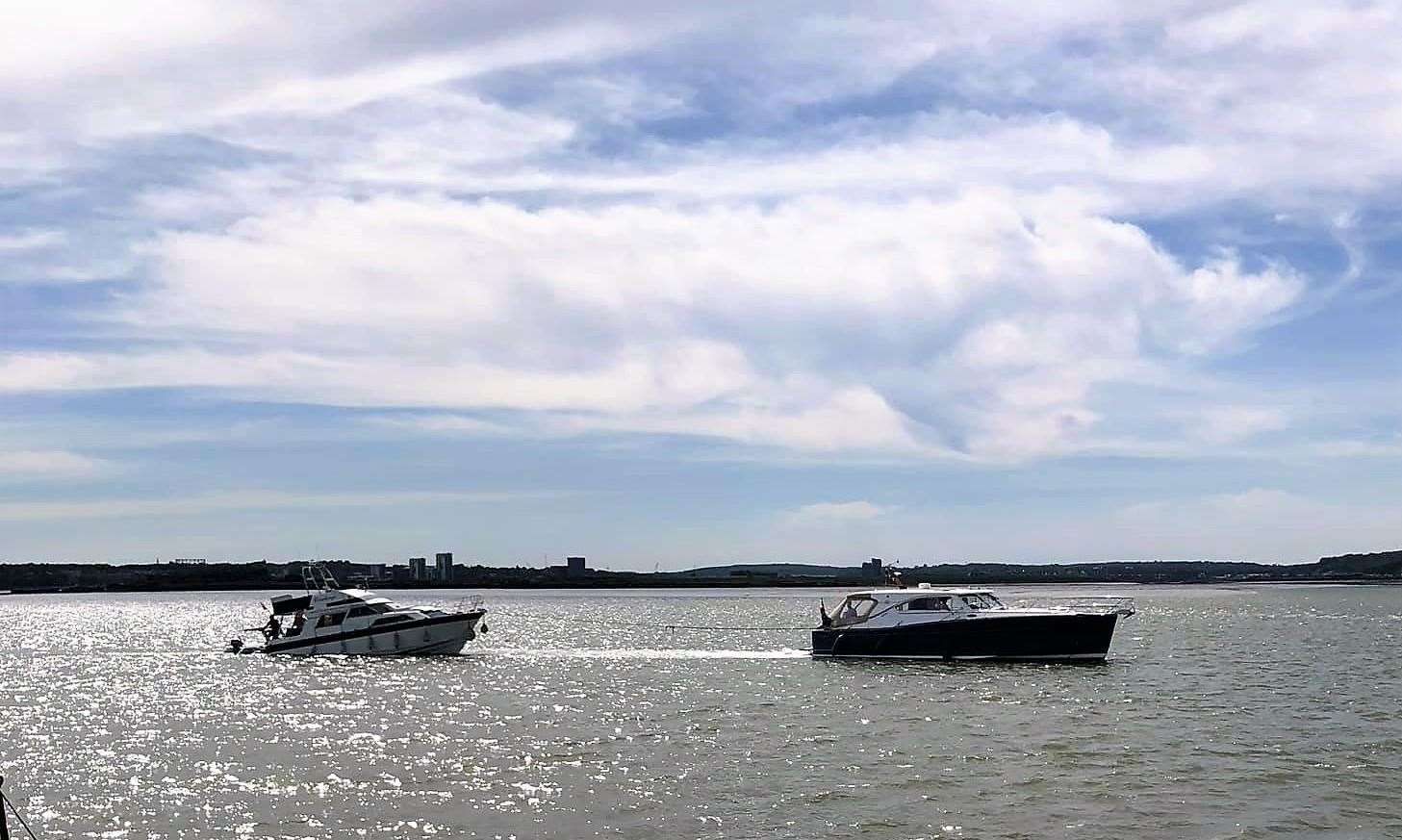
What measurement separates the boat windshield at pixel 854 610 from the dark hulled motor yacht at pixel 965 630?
0.14 meters

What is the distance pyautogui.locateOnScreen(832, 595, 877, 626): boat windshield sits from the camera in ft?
218

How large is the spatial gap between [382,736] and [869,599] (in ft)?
99.5

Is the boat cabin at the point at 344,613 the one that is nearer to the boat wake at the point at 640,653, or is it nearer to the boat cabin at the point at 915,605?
the boat wake at the point at 640,653

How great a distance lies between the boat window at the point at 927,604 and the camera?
64375 mm

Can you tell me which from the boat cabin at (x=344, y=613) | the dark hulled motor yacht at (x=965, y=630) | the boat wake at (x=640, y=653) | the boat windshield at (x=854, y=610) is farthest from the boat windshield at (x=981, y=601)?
the boat cabin at (x=344, y=613)

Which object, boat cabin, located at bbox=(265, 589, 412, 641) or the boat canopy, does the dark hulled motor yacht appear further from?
the boat canopy

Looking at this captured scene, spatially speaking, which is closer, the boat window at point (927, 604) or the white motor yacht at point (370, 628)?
the boat window at point (927, 604)

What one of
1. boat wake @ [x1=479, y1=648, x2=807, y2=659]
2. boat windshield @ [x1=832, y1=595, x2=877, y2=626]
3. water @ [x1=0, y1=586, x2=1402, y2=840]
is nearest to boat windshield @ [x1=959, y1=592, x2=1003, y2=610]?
water @ [x1=0, y1=586, x2=1402, y2=840]

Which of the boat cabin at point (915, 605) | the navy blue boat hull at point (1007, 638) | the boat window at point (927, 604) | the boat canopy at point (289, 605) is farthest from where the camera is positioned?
the boat canopy at point (289, 605)

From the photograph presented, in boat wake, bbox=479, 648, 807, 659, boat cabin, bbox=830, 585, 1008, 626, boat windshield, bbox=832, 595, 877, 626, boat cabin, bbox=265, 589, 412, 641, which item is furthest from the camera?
boat wake, bbox=479, 648, 807, 659

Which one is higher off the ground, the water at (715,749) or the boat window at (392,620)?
the boat window at (392,620)

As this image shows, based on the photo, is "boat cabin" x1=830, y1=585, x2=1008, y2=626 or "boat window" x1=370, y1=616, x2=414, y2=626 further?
"boat window" x1=370, y1=616, x2=414, y2=626

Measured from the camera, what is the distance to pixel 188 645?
99.9 metres

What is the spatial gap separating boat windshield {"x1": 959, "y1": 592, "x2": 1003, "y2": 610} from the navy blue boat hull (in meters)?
2.07
